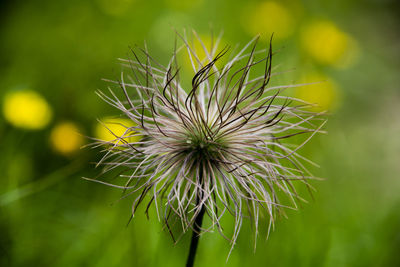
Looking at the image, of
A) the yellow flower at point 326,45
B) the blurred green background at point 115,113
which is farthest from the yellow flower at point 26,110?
the yellow flower at point 326,45

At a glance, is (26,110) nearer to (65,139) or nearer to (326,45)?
(65,139)

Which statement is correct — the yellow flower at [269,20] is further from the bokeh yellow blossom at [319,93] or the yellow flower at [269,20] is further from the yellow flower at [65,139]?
the yellow flower at [65,139]

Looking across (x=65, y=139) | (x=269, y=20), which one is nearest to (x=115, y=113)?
(x=65, y=139)

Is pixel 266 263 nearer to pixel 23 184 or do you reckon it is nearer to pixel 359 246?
pixel 359 246

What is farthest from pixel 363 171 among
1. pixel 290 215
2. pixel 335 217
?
pixel 290 215

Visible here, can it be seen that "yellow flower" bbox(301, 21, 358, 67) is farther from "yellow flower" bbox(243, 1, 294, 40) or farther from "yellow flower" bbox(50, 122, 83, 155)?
"yellow flower" bbox(50, 122, 83, 155)
